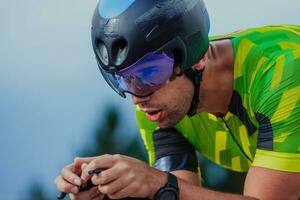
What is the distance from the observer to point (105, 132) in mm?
13016

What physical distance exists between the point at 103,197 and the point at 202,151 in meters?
1.13

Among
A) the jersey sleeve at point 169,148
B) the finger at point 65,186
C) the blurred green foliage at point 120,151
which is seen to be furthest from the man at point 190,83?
the blurred green foliage at point 120,151

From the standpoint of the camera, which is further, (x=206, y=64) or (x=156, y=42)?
(x=206, y=64)

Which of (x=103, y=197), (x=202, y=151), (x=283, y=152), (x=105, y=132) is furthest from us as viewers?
(x=105, y=132)

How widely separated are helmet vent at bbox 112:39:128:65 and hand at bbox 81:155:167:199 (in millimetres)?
405

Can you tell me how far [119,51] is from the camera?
269cm

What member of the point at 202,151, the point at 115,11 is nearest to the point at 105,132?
the point at 202,151

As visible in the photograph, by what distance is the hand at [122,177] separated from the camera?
234 cm

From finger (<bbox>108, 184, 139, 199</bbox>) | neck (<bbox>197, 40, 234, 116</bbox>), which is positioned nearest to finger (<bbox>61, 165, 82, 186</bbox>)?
finger (<bbox>108, 184, 139, 199</bbox>)

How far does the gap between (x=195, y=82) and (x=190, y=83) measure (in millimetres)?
25

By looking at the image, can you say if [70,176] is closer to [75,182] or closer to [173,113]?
[75,182]

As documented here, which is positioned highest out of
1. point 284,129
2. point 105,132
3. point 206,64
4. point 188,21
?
point 188,21

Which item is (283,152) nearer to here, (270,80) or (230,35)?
(270,80)

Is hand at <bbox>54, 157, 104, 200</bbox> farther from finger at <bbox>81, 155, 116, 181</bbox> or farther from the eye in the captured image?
the eye
